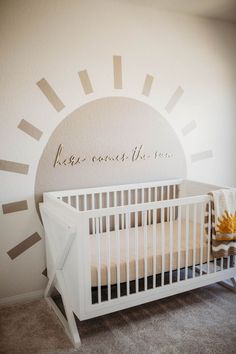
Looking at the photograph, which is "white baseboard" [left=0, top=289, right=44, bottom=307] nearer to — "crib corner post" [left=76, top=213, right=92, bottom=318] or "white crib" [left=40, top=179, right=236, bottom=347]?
"white crib" [left=40, top=179, right=236, bottom=347]

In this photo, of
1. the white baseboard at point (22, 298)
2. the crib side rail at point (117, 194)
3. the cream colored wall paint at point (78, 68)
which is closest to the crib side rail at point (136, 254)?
the crib side rail at point (117, 194)

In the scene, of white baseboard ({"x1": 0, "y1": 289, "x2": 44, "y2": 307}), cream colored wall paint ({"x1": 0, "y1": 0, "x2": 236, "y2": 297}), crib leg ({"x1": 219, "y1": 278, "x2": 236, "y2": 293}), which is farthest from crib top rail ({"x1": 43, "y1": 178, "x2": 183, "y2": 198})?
crib leg ({"x1": 219, "y1": 278, "x2": 236, "y2": 293})

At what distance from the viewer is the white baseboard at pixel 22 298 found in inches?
94.0

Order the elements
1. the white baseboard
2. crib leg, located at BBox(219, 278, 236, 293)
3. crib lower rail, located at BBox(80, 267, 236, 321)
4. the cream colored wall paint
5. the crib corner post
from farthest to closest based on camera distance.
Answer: crib leg, located at BBox(219, 278, 236, 293), the white baseboard, the cream colored wall paint, crib lower rail, located at BBox(80, 267, 236, 321), the crib corner post

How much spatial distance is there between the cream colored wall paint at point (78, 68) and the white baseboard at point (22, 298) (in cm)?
4

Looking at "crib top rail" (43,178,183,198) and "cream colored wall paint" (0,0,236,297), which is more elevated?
"cream colored wall paint" (0,0,236,297)

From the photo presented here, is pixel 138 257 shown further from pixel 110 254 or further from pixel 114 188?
pixel 114 188

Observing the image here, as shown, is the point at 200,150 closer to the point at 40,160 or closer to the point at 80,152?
the point at 80,152

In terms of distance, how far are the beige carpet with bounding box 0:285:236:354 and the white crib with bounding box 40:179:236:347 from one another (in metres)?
0.11

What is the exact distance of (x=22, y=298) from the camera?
8.02ft

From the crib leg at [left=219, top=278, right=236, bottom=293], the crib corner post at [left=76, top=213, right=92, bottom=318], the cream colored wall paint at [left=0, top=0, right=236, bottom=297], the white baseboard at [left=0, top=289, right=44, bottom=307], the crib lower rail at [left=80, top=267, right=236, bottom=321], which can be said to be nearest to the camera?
the crib corner post at [left=76, top=213, right=92, bottom=318]

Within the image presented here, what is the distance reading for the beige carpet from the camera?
6.14 feet

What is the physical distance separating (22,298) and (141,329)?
94 centimetres

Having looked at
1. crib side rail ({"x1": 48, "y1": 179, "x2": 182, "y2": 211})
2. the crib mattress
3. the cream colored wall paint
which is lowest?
the crib mattress
